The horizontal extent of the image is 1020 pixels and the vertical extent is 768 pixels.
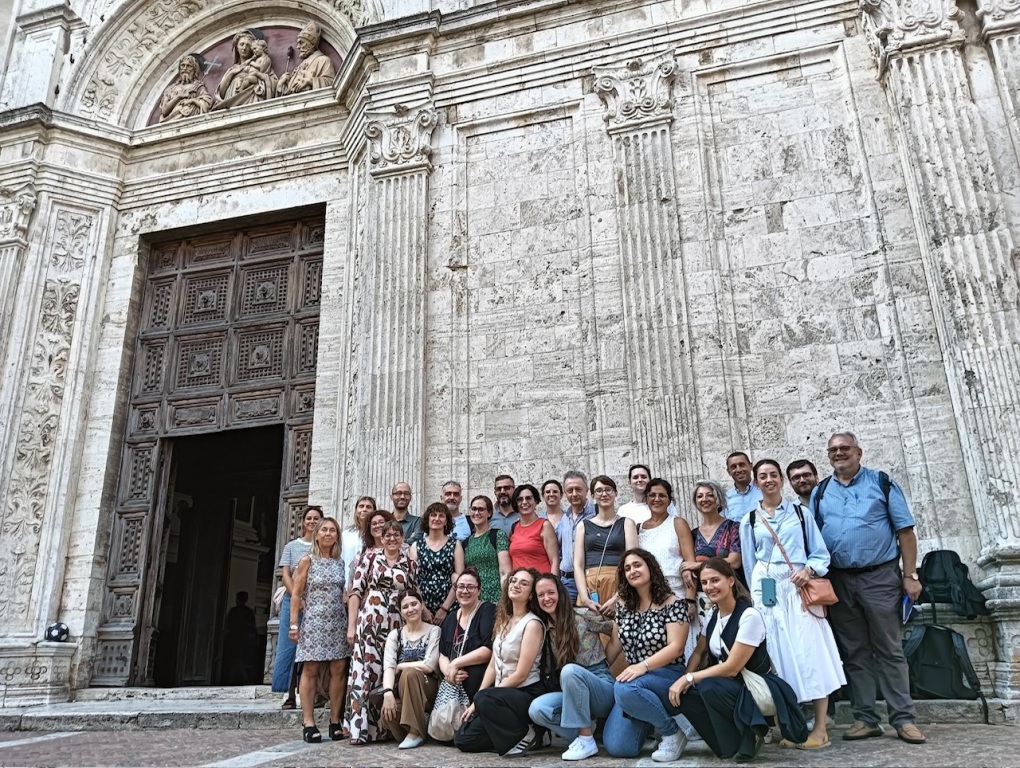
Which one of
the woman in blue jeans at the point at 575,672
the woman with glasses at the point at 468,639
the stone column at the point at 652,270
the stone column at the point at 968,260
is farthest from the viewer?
the stone column at the point at 652,270

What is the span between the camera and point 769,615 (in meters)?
5.14

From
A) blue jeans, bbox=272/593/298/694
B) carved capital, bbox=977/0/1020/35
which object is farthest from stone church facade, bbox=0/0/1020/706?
blue jeans, bbox=272/593/298/694

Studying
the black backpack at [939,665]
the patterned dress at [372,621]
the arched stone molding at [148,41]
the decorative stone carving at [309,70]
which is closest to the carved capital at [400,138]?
the decorative stone carving at [309,70]

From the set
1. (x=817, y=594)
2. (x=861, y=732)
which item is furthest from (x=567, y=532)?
(x=861, y=732)

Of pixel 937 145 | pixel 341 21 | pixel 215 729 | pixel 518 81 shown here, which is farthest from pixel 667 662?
pixel 341 21

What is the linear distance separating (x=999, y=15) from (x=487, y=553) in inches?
286

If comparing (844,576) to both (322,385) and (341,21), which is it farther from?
(341,21)

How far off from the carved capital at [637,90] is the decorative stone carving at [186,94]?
20.7 feet

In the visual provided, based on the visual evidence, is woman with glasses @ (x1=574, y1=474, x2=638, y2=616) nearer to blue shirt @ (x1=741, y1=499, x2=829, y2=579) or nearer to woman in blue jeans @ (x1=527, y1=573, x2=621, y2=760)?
woman in blue jeans @ (x1=527, y1=573, x2=621, y2=760)

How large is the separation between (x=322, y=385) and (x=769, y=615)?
21.2ft

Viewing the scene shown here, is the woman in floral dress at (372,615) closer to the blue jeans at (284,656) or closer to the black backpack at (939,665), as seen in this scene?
the blue jeans at (284,656)

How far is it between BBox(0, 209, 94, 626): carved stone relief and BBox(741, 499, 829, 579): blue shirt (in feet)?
28.9

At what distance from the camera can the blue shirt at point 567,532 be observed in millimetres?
6352

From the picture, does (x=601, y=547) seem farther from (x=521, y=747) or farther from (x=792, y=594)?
(x=521, y=747)
